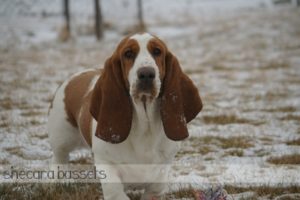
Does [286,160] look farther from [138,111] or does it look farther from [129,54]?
[129,54]

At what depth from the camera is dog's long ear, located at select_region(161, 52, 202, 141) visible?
3.71 m

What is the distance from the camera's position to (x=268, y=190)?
4.21 metres

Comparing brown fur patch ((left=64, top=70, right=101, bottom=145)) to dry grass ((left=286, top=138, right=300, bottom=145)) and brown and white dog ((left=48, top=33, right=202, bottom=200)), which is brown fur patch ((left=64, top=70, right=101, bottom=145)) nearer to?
brown and white dog ((left=48, top=33, right=202, bottom=200))

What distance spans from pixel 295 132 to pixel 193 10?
31.8 meters

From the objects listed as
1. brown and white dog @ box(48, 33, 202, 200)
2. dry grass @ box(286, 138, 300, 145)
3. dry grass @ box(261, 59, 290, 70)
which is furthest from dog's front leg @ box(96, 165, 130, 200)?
dry grass @ box(261, 59, 290, 70)

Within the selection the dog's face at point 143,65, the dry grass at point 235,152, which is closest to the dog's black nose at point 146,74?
the dog's face at point 143,65

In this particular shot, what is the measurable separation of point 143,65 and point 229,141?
2871mm

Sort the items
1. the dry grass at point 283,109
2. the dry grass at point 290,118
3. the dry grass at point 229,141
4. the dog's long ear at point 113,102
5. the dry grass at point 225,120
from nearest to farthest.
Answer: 1. the dog's long ear at point 113,102
2. the dry grass at point 229,141
3. the dry grass at point 225,120
4. the dry grass at point 290,118
5. the dry grass at point 283,109

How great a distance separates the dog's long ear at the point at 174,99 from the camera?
12.2 feet

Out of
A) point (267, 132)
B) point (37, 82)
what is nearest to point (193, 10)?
point (37, 82)

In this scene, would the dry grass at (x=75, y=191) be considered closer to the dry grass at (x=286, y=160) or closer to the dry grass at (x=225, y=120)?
the dry grass at (x=286, y=160)

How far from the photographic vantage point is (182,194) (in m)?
4.21

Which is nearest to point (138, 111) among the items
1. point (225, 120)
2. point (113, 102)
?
point (113, 102)

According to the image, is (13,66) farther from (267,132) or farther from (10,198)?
(10,198)
